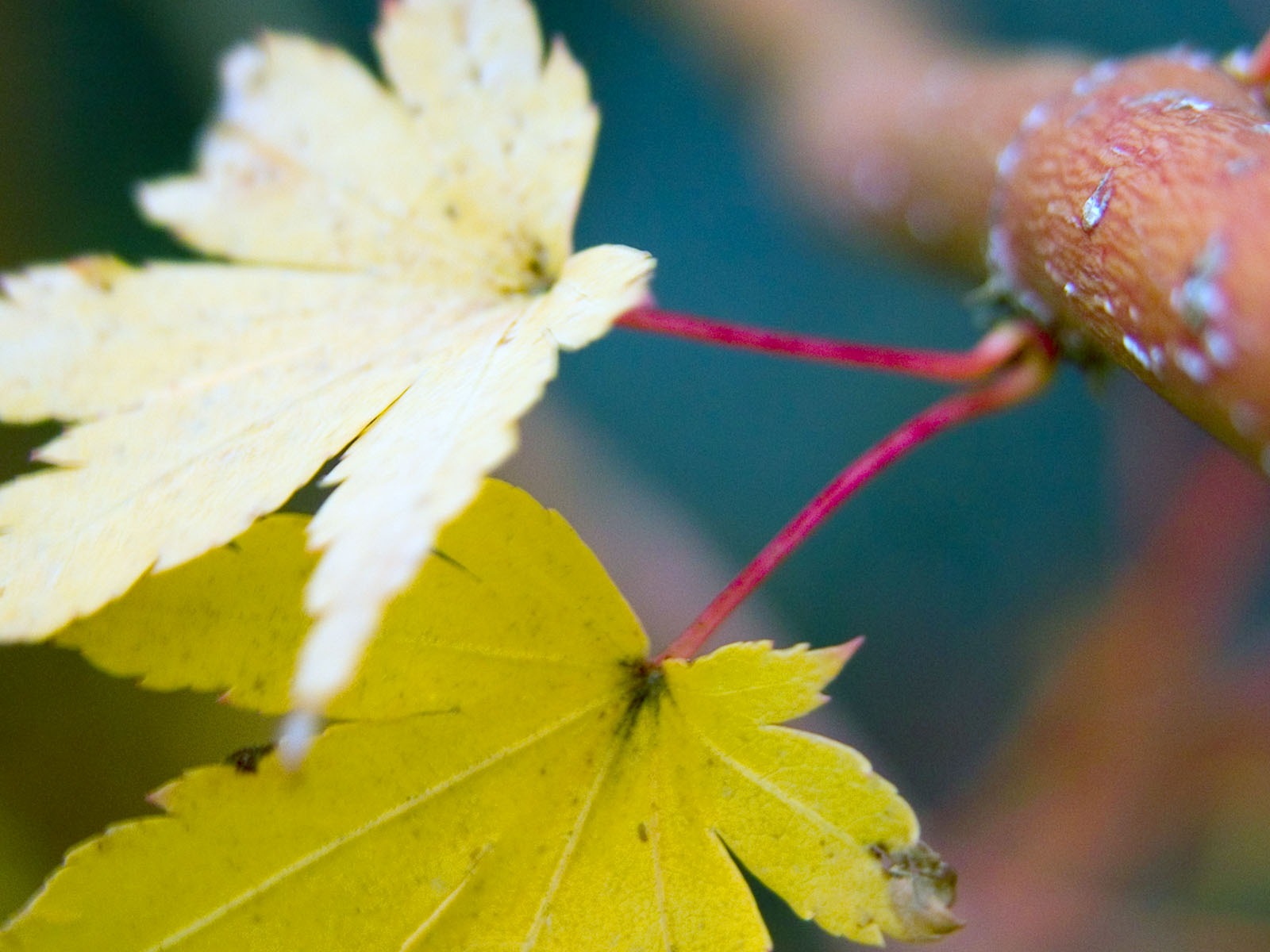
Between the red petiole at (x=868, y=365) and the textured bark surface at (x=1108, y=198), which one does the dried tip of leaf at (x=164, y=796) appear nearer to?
the red petiole at (x=868, y=365)

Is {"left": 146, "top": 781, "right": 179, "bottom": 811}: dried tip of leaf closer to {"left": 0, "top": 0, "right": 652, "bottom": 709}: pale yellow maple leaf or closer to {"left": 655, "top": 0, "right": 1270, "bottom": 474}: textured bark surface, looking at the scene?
{"left": 0, "top": 0, "right": 652, "bottom": 709}: pale yellow maple leaf

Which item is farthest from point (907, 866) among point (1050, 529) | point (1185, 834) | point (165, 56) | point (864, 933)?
point (165, 56)

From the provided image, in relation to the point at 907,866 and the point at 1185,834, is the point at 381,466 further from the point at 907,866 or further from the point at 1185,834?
the point at 1185,834

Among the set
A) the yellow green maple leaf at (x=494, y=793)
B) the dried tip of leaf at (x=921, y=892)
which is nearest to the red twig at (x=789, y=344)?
the yellow green maple leaf at (x=494, y=793)

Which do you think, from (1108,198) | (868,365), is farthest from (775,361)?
(1108,198)

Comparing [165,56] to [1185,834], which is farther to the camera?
[165,56]

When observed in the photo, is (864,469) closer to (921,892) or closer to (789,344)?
(789,344)
